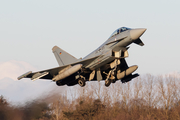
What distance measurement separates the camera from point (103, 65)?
1955 cm

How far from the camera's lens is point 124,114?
44625mm

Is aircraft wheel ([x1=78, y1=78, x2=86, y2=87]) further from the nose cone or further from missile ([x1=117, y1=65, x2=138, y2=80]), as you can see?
the nose cone

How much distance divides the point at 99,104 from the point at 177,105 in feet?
42.5

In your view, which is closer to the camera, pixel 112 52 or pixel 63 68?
pixel 112 52

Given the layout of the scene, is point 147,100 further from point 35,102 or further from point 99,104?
point 35,102

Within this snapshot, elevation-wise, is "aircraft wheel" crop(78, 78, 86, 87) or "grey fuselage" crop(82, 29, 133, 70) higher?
"grey fuselage" crop(82, 29, 133, 70)

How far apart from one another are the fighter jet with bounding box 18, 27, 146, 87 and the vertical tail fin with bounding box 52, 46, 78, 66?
2066mm

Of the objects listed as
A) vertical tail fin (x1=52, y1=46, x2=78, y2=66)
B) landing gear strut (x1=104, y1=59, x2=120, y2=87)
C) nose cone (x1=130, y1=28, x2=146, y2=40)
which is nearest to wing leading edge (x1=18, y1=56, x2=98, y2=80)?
landing gear strut (x1=104, y1=59, x2=120, y2=87)

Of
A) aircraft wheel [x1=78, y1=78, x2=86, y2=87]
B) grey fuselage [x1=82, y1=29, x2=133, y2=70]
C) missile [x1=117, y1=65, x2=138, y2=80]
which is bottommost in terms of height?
aircraft wheel [x1=78, y1=78, x2=86, y2=87]

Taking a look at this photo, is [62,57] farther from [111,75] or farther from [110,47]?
[110,47]

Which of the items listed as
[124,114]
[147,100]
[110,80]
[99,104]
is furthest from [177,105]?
[110,80]

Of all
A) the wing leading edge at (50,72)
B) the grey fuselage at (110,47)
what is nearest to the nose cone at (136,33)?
the grey fuselage at (110,47)

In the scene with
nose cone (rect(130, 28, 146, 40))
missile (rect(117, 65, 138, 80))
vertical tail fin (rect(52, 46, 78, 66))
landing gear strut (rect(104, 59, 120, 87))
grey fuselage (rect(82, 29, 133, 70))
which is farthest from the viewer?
vertical tail fin (rect(52, 46, 78, 66))

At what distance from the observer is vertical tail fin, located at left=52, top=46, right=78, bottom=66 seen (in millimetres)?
22641
